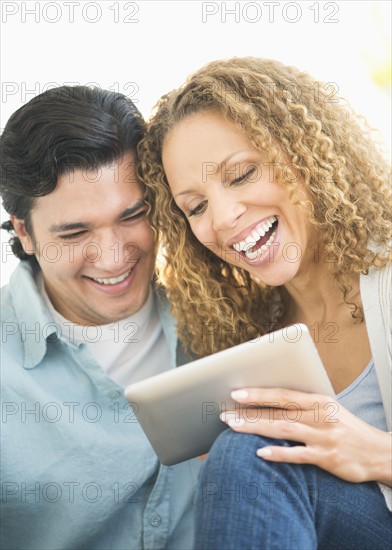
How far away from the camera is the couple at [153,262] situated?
1.59m

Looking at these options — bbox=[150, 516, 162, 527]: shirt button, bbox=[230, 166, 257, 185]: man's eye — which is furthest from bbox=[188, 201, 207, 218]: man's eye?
bbox=[150, 516, 162, 527]: shirt button

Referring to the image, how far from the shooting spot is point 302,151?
1585 mm

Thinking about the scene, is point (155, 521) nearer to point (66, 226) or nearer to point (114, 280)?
Result: point (114, 280)

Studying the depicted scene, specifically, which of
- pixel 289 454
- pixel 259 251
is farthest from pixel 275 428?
pixel 259 251

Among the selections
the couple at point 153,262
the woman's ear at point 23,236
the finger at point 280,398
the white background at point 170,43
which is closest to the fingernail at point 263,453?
the finger at point 280,398

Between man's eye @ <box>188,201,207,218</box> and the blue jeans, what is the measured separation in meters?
0.59

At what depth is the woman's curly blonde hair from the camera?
159 centimetres

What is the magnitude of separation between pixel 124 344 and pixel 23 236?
384 millimetres

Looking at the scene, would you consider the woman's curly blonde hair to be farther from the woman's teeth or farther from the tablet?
the tablet

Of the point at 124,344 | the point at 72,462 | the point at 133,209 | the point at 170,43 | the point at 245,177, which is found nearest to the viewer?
the point at 245,177

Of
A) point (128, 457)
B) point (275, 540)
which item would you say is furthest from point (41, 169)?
point (275, 540)

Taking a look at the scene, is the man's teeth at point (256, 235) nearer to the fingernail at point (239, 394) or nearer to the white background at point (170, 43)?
the fingernail at point (239, 394)

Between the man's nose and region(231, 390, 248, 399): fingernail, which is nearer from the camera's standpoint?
region(231, 390, 248, 399): fingernail

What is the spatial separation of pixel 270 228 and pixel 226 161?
20 centimetres
